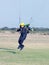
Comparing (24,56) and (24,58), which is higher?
(24,58)

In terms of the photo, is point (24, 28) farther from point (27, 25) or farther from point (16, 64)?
point (16, 64)

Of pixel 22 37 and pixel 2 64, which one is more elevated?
pixel 2 64

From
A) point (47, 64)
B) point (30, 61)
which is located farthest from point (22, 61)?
point (47, 64)

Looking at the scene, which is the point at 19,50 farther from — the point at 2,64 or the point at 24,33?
the point at 2,64

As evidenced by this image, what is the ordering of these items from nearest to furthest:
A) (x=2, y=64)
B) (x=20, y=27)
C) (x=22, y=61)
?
(x=2, y=64) < (x=22, y=61) < (x=20, y=27)

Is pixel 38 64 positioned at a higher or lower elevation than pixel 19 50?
higher

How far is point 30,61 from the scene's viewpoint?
2036cm

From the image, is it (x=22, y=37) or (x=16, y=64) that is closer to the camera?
(x=16, y=64)

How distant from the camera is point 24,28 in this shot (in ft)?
85.8

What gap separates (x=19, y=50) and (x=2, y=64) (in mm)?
8187

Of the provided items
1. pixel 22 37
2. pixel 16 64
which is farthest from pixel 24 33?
pixel 16 64

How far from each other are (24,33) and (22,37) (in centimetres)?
29

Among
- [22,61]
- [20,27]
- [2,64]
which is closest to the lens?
[2,64]

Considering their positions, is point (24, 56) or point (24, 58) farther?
point (24, 56)
